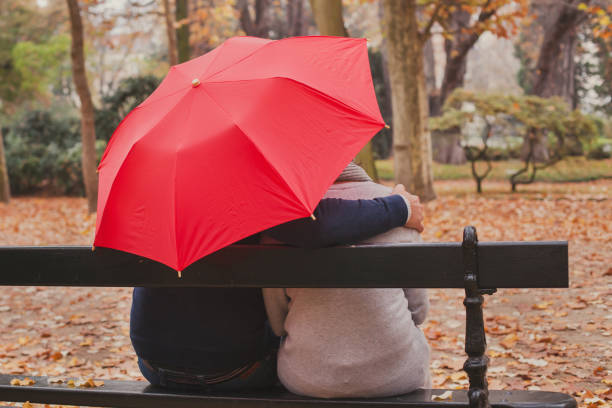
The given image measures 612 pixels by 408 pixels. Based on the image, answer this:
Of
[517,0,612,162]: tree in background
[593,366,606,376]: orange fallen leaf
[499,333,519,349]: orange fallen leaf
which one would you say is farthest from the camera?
[517,0,612,162]: tree in background

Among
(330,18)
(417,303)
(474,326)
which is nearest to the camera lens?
(474,326)

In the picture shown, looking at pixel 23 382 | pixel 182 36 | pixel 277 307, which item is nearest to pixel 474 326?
pixel 277 307

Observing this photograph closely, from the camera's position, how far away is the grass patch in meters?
21.2

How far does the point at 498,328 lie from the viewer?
18.3 feet

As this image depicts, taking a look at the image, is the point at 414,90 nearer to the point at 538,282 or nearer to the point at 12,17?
the point at 538,282

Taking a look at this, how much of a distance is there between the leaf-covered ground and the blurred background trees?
355cm

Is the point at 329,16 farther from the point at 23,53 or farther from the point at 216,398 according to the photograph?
the point at 23,53

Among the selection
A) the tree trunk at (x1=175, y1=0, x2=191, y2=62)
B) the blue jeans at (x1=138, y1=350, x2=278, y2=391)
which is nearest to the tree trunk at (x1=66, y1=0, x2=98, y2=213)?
the tree trunk at (x1=175, y1=0, x2=191, y2=62)

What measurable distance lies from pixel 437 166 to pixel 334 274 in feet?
76.4

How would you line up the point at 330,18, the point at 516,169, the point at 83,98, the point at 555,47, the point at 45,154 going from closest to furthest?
1. the point at 330,18
2. the point at 83,98
3. the point at 45,154
4. the point at 555,47
5. the point at 516,169

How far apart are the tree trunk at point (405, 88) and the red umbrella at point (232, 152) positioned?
408 inches

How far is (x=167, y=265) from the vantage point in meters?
2.31

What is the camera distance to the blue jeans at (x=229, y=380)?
2.55 metres

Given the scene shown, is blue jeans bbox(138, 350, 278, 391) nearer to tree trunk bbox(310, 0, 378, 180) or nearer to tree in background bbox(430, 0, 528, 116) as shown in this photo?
tree trunk bbox(310, 0, 378, 180)
